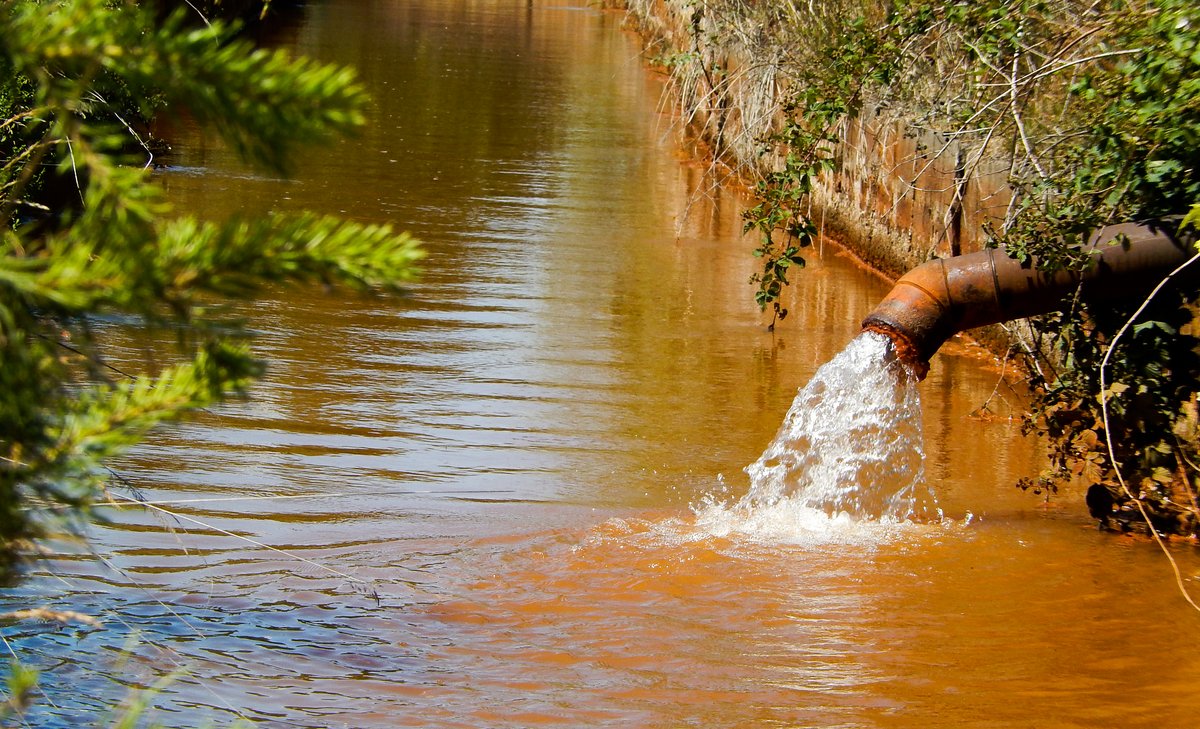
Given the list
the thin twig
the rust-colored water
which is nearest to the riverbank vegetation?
the thin twig

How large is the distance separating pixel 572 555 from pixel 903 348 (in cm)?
183

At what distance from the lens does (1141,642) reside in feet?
17.0

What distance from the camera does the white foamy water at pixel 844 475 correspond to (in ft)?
21.4

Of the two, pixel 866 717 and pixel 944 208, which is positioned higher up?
pixel 944 208

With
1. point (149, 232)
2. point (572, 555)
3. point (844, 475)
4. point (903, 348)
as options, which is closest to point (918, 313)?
point (903, 348)

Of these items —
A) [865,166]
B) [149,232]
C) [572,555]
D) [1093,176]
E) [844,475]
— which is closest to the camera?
[149,232]

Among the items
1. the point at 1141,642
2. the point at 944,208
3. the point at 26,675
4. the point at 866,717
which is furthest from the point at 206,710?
the point at 944,208

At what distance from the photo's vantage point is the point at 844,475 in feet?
22.9

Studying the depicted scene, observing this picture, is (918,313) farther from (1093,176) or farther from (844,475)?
(844,475)

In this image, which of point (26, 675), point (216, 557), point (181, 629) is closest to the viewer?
point (26, 675)

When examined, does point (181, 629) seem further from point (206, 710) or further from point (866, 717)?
point (866, 717)

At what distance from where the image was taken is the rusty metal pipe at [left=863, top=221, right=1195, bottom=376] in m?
5.57

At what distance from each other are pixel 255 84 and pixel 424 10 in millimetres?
35057

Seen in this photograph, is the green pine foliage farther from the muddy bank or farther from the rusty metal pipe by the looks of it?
the muddy bank
